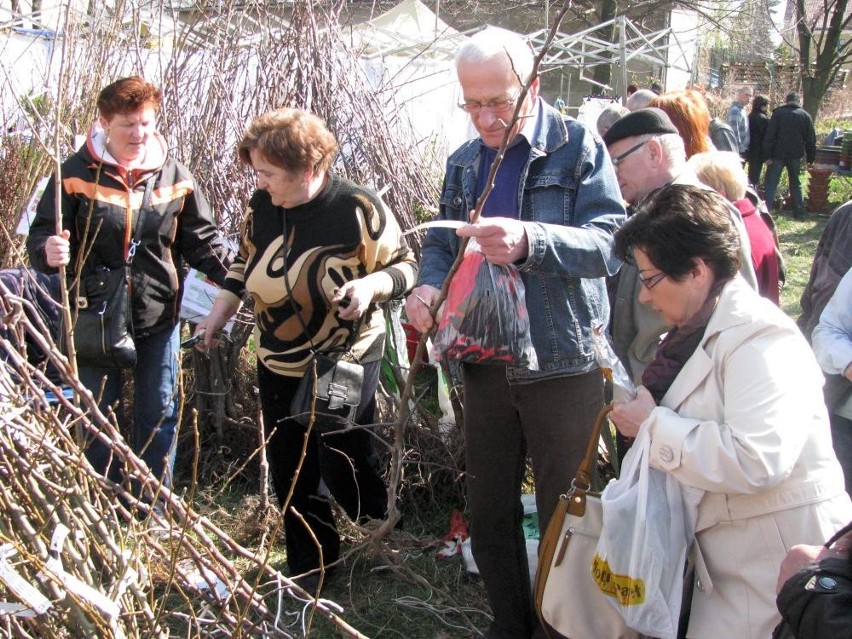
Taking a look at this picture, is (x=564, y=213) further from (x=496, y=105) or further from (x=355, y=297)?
(x=355, y=297)

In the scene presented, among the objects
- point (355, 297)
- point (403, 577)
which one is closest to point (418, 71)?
point (355, 297)

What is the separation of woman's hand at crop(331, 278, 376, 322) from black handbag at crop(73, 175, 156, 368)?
3.15ft

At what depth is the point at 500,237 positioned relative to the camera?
214cm

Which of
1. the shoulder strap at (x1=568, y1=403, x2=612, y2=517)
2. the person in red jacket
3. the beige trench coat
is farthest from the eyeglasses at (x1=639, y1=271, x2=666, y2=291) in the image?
the person in red jacket

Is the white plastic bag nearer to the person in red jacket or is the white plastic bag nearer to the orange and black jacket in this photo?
the person in red jacket

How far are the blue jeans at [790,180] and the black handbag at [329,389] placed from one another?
10108mm

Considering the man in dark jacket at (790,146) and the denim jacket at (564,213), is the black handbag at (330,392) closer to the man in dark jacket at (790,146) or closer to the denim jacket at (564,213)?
the denim jacket at (564,213)

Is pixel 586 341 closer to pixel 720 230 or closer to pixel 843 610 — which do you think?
pixel 720 230

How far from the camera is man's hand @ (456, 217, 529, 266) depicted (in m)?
2.10

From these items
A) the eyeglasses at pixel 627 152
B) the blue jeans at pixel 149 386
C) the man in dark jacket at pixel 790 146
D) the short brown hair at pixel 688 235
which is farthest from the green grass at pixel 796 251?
the short brown hair at pixel 688 235

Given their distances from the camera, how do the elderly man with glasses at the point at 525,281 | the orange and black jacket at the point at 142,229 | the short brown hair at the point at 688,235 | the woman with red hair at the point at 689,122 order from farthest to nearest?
the woman with red hair at the point at 689,122
the orange and black jacket at the point at 142,229
the elderly man with glasses at the point at 525,281
the short brown hair at the point at 688,235

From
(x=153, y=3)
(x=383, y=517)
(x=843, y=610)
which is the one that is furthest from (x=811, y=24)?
(x=843, y=610)

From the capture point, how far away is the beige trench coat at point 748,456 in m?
1.74

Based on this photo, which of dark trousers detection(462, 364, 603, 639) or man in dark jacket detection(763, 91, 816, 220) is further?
man in dark jacket detection(763, 91, 816, 220)
